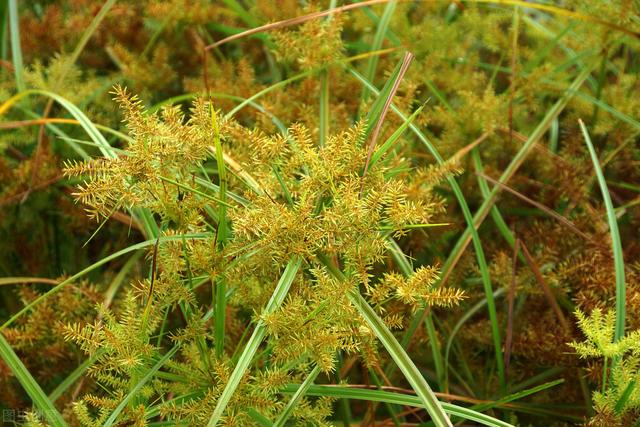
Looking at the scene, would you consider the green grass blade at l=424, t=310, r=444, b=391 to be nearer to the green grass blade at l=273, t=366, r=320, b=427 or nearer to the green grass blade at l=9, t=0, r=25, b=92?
the green grass blade at l=273, t=366, r=320, b=427

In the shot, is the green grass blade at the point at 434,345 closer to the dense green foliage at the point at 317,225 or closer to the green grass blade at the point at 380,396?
the dense green foliage at the point at 317,225

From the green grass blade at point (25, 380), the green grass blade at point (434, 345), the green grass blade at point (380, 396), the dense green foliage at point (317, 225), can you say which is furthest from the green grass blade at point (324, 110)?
the green grass blade at point (25, 380)

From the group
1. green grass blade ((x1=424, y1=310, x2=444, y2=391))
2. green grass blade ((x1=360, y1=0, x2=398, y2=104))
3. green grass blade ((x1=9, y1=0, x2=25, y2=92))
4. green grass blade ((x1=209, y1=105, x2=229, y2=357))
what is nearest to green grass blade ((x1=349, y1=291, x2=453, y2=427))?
green grass blade ((x1=209, y1=105, x2=229, y2=357))

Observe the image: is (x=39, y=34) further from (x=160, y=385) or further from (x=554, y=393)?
(x=554, y=393)

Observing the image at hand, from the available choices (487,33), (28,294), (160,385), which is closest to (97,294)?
(28,294)

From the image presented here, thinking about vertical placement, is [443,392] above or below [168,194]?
below

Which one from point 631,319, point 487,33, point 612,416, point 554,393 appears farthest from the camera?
point 487,33

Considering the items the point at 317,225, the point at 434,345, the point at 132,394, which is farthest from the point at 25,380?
the point at 434,345
